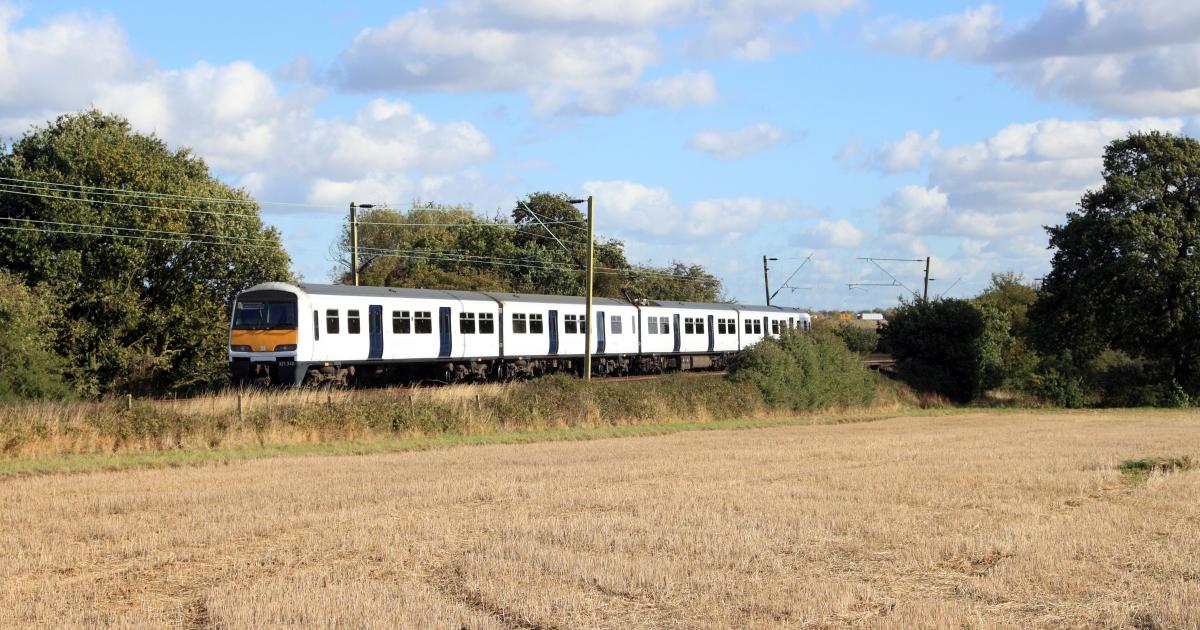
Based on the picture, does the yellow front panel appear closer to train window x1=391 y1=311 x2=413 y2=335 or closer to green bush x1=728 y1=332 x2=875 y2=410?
train window x1=391 y1=311 x2=413 y2=335

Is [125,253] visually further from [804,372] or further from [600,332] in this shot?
[804,372]

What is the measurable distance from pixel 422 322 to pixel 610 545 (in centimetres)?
2441

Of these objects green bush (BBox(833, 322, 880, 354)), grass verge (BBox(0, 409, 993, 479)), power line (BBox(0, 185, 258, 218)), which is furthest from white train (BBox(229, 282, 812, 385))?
power line (BBox(0, 185, 258, 218))

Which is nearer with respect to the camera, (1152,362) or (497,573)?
(497,573)

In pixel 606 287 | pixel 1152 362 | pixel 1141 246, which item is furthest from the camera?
pixel 606 287

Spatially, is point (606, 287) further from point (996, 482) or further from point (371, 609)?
point (371, 609)

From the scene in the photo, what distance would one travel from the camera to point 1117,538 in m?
11.7

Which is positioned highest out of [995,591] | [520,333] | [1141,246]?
[1141,246]

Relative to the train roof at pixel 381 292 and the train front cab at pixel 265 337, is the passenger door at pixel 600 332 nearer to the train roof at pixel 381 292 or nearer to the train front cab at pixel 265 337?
the train roof at pixel 381 292

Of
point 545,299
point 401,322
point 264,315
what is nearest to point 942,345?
point 545,299

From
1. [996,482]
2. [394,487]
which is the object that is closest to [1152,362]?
[996,482]

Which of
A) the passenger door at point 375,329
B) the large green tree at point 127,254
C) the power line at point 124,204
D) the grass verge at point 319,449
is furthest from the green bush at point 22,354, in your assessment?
the grass verge at point 319,449

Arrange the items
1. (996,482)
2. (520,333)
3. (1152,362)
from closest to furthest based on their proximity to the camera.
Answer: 1. (996,482)
2. (520,333)
3. (1152,362)

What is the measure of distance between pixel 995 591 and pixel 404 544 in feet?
18.5
